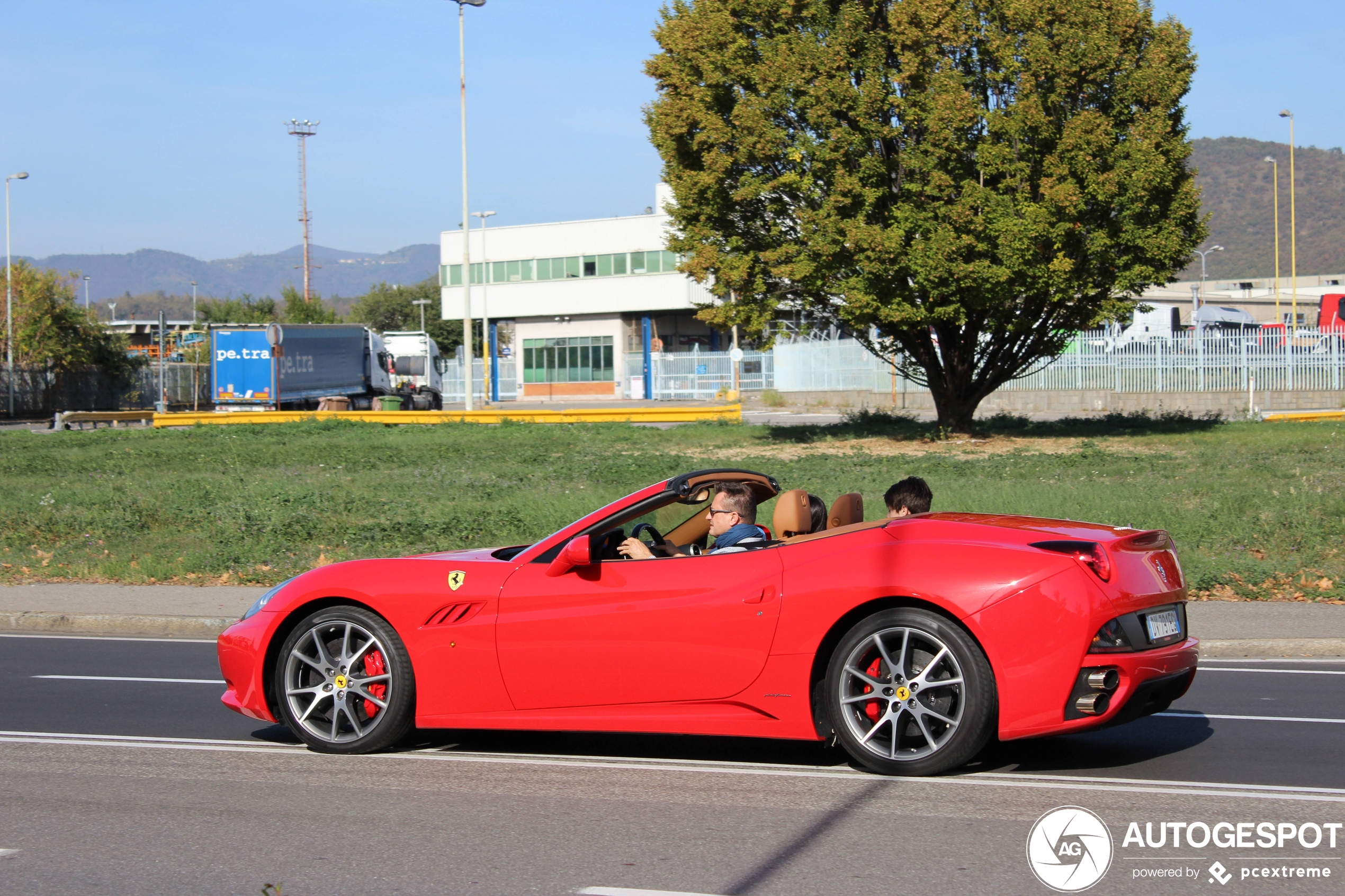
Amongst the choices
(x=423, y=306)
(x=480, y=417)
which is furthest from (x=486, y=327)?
(x=423, y=306)

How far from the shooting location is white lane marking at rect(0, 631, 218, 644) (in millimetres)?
10812

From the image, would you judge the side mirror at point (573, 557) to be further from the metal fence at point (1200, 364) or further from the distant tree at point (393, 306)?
the distant tree at point (393, 306)

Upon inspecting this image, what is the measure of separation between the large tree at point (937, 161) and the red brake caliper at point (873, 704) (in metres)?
19.2

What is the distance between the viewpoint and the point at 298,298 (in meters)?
101

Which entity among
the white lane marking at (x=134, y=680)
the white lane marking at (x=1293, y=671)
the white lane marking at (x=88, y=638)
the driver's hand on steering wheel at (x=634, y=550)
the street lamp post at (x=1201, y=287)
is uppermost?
the street lamp post at (x=1201, y=287)

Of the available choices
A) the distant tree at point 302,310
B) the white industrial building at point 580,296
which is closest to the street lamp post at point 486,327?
the white industrial building at point 580,296

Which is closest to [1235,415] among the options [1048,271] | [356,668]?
[1048,271]

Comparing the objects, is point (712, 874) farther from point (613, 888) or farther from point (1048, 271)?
point (1048, 271)

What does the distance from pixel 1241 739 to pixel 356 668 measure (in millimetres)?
4526

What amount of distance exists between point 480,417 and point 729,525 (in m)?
30.9

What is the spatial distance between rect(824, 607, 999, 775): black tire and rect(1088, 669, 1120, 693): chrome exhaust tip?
1.30 ft

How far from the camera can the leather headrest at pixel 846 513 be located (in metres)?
6.58

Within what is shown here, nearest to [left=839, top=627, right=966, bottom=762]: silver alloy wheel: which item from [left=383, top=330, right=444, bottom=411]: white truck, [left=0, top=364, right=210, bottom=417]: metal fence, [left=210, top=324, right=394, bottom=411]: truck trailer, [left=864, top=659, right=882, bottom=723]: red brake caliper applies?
[left=864, top=659, right=882, bottom=723]: red brake caliper

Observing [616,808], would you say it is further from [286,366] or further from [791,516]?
[286,366]
